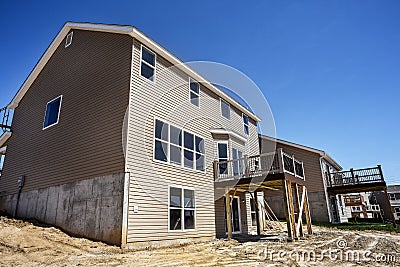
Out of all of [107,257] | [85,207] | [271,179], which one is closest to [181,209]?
[85,207]

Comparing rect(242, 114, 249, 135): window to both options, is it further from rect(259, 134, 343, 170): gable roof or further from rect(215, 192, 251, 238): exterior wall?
rect(259, 134, 343, 170): gable roof

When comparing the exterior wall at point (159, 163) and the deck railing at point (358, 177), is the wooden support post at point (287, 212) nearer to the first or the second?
the exterior wall at point (159, 163)

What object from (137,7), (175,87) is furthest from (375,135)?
(137,7)

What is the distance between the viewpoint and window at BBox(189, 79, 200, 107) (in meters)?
12.8

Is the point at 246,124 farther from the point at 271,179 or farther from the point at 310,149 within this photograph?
the point at 271,179

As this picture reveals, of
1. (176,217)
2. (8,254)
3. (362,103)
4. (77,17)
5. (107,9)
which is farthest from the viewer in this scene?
(362,103)

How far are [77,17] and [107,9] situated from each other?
1.90 m

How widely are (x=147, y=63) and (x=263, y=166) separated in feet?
24.1

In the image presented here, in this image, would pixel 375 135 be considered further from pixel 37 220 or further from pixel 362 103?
pixel 37 220

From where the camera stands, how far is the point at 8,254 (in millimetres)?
6004

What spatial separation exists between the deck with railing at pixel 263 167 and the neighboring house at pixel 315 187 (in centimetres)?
823

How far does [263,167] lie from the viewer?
1247cm

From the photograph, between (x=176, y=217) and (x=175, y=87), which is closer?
(x=176, y=217)

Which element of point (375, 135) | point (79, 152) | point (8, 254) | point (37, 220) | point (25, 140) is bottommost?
point (8, 254)
